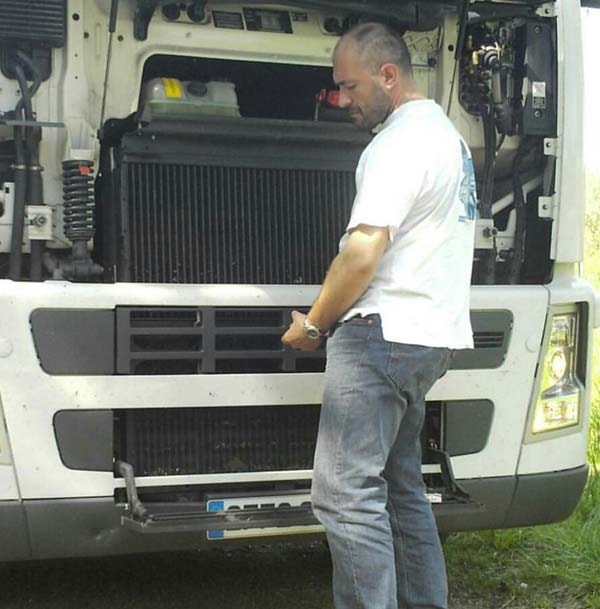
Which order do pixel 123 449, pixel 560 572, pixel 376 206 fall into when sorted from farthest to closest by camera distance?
1. pixel 560 572
2. pixel 123 449
3. pixel 376 206

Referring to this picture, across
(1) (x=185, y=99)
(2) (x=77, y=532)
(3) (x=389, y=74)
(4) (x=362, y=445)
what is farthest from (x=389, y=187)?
(2) (x=77, y=532)

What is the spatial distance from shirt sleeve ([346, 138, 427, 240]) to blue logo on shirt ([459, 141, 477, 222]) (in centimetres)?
26

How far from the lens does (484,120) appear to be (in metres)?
3.88

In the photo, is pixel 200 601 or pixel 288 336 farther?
pixel 200 601

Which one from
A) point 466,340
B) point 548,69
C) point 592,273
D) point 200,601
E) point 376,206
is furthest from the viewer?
point 592,273

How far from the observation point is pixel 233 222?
3459 mm

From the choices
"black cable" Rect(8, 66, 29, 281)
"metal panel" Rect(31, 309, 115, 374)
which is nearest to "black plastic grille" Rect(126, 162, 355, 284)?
"metal panel" Rect(31, 309, 115, 374)

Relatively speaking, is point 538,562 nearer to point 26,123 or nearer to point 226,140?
point 226,140

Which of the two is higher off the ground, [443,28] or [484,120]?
[443,28]

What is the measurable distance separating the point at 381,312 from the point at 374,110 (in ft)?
2.14

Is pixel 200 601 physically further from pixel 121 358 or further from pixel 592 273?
pixel 592 273

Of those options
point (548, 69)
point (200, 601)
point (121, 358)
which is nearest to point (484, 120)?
point (548, 69)

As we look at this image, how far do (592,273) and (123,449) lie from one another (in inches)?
359

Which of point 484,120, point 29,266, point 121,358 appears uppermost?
point 484,120
